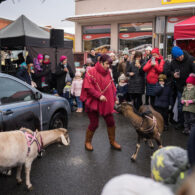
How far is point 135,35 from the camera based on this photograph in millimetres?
16906

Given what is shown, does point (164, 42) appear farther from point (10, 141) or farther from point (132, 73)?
point (10, 141)

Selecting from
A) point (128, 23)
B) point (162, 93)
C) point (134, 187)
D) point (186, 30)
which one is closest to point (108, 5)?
point (128, 23)

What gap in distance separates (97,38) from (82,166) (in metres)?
15.0

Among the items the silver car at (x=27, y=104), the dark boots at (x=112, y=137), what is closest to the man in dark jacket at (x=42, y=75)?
the silver car at (x=27, y=104)

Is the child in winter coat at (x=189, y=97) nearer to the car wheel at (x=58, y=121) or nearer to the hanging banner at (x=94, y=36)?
the car wheel at (x=58, y=121)

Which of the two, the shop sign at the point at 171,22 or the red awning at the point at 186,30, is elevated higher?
the shop sign at the point at 171,22

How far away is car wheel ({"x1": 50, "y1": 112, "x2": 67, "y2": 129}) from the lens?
5.44 meters

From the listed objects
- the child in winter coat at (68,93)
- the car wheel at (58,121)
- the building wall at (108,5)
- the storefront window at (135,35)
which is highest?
the building wall at (108,5)

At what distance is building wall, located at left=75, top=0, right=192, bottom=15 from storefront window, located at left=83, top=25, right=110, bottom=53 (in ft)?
3.87

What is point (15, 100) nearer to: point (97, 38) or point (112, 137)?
point (112, 137)

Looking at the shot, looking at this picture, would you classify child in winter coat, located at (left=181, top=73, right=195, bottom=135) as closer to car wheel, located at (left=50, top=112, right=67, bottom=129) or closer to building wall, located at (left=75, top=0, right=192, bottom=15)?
car wheel, located at (left=50, top=112, right=67, bottom=129)

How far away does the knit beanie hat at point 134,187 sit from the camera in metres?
1.20

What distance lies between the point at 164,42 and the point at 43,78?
952cm

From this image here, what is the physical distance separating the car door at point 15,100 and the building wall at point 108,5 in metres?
13.4
